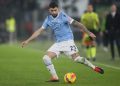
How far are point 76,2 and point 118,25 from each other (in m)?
30.0

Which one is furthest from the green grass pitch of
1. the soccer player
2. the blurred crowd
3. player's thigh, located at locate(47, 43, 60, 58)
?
the blurred crowd

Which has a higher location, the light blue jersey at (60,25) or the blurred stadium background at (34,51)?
the light blue jersey at (60,25)

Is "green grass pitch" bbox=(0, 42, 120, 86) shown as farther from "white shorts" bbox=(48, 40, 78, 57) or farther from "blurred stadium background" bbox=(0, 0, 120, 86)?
"white shorts" bbox=(48, 40, 78, 57)

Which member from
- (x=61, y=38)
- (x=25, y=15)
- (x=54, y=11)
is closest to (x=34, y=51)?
(x=61, y=38)

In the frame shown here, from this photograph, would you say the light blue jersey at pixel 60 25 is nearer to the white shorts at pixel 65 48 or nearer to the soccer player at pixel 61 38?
the soccer player at pixel 61 38

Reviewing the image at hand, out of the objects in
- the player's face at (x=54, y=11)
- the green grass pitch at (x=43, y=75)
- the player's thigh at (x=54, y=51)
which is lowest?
the green grass pitch at (x=43, y=75)

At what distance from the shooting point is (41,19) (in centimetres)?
5428

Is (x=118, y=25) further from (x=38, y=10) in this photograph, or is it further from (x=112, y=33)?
(x=38, y=10)

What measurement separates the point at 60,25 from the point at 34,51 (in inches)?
647

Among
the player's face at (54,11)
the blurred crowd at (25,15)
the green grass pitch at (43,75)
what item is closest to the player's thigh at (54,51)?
the green grass pitch at (43,75)

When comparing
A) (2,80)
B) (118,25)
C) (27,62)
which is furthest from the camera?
(118,25)

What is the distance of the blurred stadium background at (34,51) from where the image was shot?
16.9 metres

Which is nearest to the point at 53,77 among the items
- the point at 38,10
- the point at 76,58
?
the point at 76,58

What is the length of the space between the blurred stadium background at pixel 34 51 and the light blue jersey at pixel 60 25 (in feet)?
4.12
